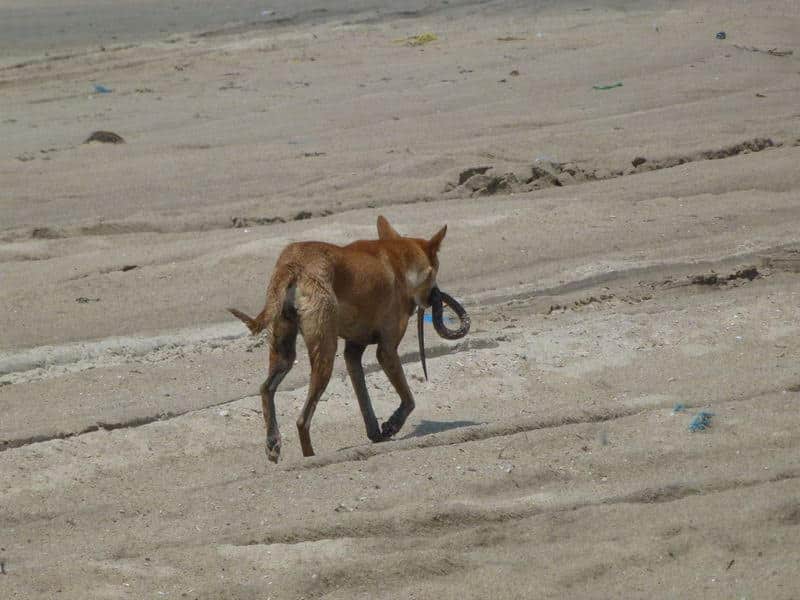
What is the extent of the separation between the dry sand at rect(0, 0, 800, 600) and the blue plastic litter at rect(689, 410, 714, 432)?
0.40ft

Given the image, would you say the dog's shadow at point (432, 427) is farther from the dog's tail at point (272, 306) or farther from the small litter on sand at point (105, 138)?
the small litter on sand at point (105, 138)

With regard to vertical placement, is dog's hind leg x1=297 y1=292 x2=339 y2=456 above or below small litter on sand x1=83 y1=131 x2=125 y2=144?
above

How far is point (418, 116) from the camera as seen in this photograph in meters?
18.6

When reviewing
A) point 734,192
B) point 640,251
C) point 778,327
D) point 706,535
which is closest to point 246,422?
point 706,535

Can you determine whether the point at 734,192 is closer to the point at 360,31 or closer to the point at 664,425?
the point at 664,425

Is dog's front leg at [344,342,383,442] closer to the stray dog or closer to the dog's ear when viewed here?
the stray dog

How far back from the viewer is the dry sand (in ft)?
21.7

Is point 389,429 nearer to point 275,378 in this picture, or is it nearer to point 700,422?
point 275,378

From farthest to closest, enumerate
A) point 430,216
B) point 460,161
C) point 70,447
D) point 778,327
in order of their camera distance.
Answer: point 460,161 < point 430,216 < point 778,327 < point 70,447

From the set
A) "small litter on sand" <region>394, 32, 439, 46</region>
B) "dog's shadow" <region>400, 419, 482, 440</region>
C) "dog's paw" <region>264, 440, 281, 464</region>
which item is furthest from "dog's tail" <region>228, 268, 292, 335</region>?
"small litter on sand" <region>394, 32, 439, 46</region>

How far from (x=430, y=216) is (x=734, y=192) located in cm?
331

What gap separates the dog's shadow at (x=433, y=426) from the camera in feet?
28.7

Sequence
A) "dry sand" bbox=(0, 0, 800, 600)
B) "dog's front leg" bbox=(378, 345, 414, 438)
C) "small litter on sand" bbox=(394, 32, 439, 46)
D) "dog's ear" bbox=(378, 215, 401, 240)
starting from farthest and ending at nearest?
"small litter on sand" bbox=(394, 32, 439, 46) → "dog's ear" bbox=(378, 215, 401, 240) → "dog's front leg" bbox=(378, 345, 414, 438) → "dry sand" bbox=(0, 0, 800, 600)

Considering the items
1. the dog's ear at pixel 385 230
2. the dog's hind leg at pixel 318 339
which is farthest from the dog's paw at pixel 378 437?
the dog's ear at pixel 385 230
